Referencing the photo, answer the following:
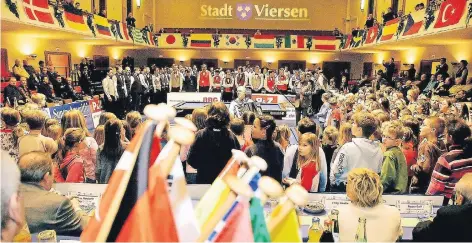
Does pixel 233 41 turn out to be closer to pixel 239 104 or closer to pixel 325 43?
pixel 325 43

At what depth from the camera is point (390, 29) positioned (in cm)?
1555

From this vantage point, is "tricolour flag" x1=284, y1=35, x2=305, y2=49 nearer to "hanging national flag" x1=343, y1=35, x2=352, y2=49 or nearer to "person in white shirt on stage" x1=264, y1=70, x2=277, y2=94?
"hanging national flag" x1=343, y1=35, x2=352, y2=49

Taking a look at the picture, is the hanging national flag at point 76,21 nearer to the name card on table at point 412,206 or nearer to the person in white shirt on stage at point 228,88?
the person in white shirt on stage at point 228,88

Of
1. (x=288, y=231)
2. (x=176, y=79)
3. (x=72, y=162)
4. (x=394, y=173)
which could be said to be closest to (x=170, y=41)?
(x=176, y=79)

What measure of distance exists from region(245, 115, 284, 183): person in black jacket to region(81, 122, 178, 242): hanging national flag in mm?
2742

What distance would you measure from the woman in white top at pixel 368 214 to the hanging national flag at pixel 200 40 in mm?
21491

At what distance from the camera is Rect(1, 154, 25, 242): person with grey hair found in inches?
52.2

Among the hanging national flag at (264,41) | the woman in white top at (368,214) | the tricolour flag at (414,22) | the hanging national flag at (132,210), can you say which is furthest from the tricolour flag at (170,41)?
the hanging national flag at (132,210)

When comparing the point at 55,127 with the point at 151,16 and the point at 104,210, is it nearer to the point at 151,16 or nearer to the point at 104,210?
the point at 104,210

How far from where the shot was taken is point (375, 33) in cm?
1742

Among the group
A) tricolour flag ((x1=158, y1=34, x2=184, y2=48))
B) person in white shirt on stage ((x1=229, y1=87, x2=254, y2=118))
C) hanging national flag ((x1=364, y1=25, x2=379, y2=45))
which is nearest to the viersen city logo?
tricolour flag ((x1=158, y1=34, x2=184, y2=48))

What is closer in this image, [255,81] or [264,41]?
[255,81]

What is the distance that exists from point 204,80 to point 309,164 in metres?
14.7

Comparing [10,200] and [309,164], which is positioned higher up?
[10,200]
